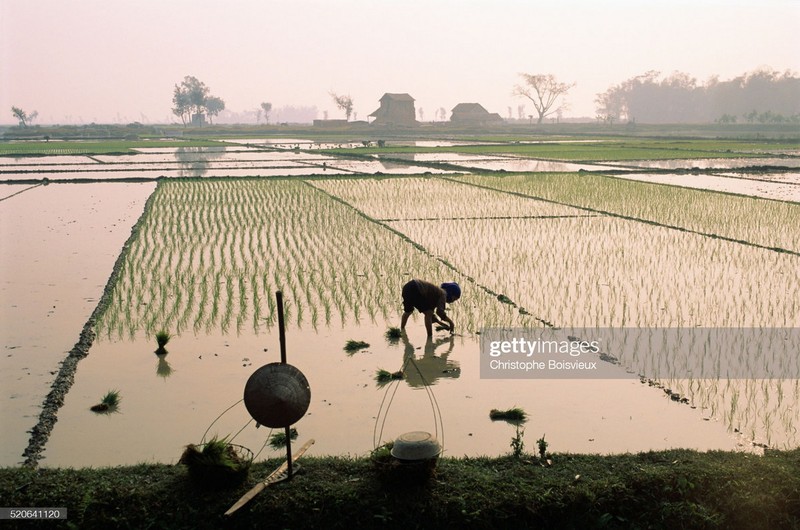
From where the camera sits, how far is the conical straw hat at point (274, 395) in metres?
3.71

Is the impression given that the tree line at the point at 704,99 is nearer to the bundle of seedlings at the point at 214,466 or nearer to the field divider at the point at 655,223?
the field divider at the point at 655,223

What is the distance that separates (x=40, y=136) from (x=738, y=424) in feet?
195

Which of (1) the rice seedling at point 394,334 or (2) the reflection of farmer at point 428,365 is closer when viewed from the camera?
(2) the reflection of farmer at point 428,365

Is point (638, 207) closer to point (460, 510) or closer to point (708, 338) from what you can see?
point (708, 338)

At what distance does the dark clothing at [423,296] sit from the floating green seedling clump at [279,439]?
184 cm

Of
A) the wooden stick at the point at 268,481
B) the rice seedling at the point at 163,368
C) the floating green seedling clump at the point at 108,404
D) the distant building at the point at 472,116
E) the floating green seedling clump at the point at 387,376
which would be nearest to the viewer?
the wooden stick at the point at 268,481

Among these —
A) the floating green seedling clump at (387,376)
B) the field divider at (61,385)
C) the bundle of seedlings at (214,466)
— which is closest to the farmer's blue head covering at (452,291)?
the floating green seedling clump at (387,376)

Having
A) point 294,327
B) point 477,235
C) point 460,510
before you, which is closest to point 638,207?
point 477,235

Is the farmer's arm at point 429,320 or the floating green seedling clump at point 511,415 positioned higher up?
the farmer's arm at point 429,320

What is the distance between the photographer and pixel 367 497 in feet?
11.8

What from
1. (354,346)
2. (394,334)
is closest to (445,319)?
(394,334)

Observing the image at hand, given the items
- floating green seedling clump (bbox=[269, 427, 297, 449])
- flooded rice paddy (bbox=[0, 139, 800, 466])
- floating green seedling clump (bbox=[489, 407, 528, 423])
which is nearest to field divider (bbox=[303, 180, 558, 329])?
flooded rice paddy (bbox=[0, 139, 800, 466])

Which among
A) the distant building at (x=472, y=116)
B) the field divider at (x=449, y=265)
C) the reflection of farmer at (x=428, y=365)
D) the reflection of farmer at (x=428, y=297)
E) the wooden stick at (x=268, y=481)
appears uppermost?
the distant building at (x=472, y=116)

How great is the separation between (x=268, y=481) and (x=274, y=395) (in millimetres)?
438
